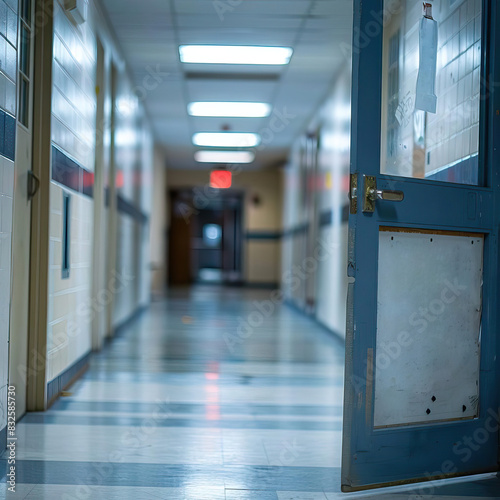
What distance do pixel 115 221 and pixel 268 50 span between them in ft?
7.30

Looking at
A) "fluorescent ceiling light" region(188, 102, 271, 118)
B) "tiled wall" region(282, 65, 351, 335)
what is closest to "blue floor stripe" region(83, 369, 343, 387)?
"tiled wall" region(282, 65, 351, 335)

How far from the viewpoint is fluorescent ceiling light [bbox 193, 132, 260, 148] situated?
10.6m

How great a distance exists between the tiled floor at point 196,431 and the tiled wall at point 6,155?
0.44 m

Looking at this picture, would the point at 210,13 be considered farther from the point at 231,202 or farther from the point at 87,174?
the point at 231,202

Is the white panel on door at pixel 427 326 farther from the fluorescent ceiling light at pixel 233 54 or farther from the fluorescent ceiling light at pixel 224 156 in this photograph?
the fluorescent ceiling light at pixel 224 156

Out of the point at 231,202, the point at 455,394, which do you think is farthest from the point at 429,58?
the point at 231,202

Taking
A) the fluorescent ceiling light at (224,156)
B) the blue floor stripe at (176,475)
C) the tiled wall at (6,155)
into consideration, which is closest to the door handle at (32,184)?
the tiled wall at (6,155)

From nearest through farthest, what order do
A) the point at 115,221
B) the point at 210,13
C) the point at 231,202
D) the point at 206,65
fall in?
the point at 210,13 < the point at 115,221 < the point at 206,65 < the point at 231,202

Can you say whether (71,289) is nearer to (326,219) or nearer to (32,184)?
(32,184)

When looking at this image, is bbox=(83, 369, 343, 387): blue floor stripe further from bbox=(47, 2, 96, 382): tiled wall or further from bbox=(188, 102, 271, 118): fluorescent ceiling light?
bbox=(188, 102, 271, 118): fluorescent ceiling light

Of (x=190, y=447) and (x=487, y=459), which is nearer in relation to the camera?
(x=487, y=459)

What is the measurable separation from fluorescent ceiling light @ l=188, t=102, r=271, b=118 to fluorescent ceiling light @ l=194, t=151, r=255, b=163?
3.25 metres

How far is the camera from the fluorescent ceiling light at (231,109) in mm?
8406

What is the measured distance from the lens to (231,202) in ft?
65.9
